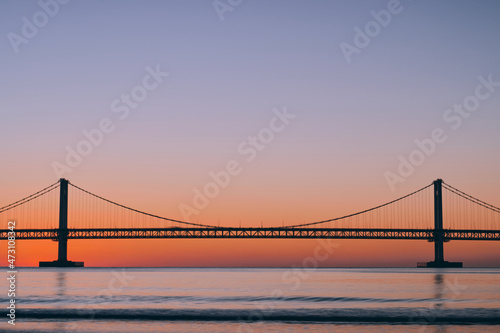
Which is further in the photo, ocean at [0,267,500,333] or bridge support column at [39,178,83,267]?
bridge support column at [39,178,83,267]

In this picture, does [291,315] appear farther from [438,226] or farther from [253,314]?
[438,226]

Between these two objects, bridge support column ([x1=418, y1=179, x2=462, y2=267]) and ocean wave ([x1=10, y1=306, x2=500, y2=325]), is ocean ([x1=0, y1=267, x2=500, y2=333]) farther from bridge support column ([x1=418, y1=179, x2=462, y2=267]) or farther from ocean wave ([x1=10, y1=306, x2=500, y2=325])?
bridge support column ([x1=418, y1=179, x2=462, y2=267])

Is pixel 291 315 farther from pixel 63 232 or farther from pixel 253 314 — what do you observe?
pixel 63 232

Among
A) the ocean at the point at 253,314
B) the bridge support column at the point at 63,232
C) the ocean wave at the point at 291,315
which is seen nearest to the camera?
the ocean at the point at 253,314

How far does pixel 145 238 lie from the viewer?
94.1m

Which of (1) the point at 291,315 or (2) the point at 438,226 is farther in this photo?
(2) the point at 438,226

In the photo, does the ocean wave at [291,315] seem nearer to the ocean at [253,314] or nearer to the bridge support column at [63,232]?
the ocean at [253,314]

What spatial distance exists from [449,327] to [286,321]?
17.6 ft

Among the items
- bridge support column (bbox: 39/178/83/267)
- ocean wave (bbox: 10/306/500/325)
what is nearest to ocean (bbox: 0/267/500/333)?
ocean wave (bbox: 10/306/500/325)

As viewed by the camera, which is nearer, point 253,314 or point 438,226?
point 253,314

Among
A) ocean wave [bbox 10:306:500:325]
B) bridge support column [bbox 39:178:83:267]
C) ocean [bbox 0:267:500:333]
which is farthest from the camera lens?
bridge support column [bbox 39:178:83:267]

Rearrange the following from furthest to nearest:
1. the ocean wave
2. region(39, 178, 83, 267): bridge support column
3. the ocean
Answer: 1. region(39, 178, 83, 267): bridge support column
2. the ocean wave
3. the ocean

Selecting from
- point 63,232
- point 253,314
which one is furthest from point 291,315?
point 63,232

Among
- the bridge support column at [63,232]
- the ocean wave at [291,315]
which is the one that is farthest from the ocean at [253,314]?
the bridge support column at [63,232]
